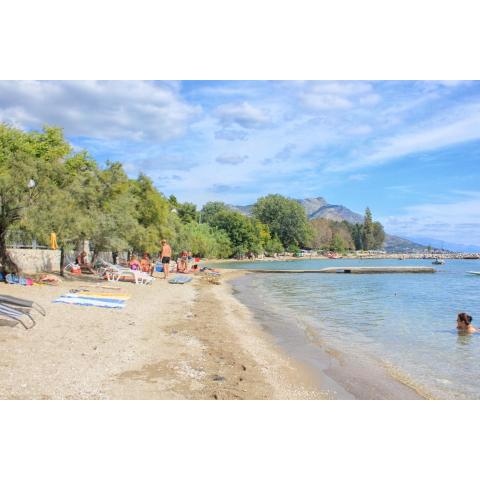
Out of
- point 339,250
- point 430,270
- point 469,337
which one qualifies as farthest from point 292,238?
point 469,337

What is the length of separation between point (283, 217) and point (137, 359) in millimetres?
114672

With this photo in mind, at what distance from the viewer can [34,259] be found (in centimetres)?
2152

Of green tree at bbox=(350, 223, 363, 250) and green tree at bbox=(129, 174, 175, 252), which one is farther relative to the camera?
green tree at bbox=(350, 223, 363, 250)

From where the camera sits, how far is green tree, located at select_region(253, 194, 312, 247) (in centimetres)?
12094

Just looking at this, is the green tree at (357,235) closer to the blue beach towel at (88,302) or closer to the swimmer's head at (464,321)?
the swimmer's head at (464,321)

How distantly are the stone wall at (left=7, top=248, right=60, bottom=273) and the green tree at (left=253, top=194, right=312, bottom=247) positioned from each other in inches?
3848

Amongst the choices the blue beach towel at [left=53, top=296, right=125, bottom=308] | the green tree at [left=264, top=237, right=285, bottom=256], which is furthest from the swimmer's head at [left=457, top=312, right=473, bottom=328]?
the green tree at [left=264, top=237, right=285, bottom=256]

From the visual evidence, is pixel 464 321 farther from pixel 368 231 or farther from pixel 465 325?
pixel 368 231

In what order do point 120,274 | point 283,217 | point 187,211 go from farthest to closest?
1. point 283,217
2. point 187,211
3. point 120,274

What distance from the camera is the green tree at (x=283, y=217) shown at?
121m

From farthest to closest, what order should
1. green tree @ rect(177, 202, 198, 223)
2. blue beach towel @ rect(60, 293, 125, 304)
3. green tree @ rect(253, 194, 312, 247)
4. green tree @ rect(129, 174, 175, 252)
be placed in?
green tree @ rect(253, 194, 312, 247) → green tree @ rect(177, 202, 198, 223) → green tree @ rect(129, 174, 175, 252) → blue beach towel @ rect(60, 293, 125, 304)

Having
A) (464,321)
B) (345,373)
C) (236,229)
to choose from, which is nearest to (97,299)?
(345,373)

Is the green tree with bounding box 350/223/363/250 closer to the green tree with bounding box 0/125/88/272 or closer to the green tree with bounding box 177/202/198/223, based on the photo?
the green tree with bounding box 177/202/198/223
